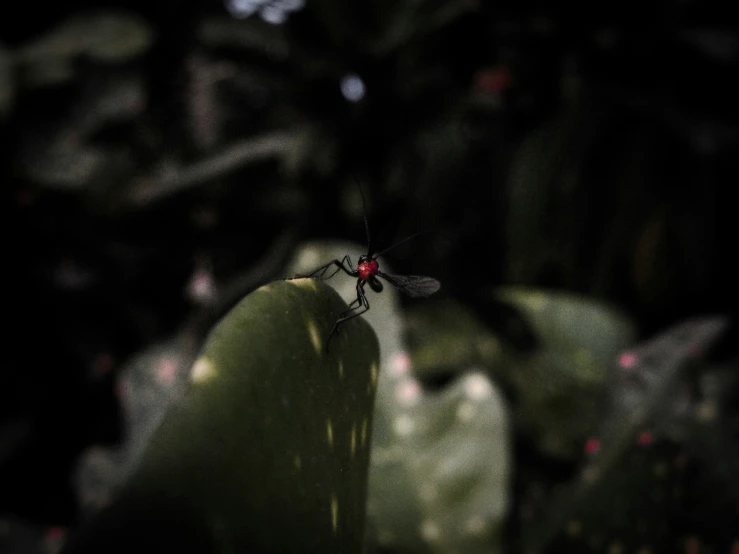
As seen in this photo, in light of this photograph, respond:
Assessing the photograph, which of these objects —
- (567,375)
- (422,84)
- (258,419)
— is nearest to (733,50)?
(422,84)

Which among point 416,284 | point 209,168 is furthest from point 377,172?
point 416,284

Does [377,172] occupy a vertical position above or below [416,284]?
above

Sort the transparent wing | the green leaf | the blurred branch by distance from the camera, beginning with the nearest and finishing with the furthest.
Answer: the green leaf
the transparent wing
the blurred branch

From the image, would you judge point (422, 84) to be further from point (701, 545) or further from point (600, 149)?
point (701, 545)

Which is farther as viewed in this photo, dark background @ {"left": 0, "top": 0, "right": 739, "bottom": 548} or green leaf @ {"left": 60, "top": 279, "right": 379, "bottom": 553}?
dark background @ {"left": 0, "top": 0, "right": 739, "bottom": 548}

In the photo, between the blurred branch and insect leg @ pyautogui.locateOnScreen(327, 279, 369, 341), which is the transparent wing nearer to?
insect leg @ pyautogui.locateOnScreen(327, 279, 369, 341)

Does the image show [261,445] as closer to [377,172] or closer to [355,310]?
[355,310]

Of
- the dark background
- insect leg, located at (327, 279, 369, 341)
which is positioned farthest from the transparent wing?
the dark background
